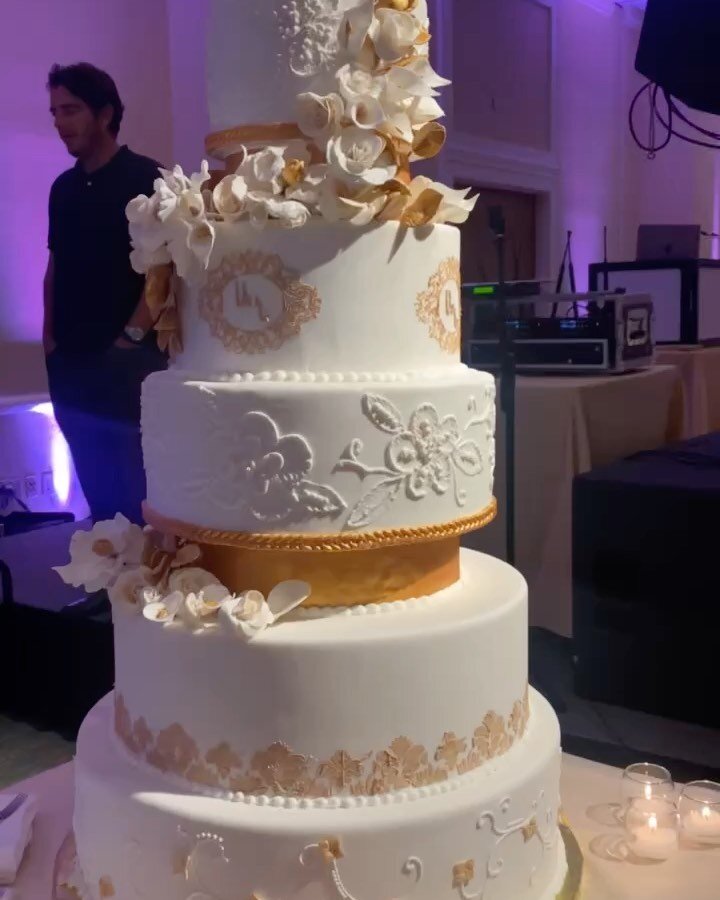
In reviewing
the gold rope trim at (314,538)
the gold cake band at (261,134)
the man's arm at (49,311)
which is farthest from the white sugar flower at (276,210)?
the man's arm at (49,311)

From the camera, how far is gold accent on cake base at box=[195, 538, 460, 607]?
1301 mm

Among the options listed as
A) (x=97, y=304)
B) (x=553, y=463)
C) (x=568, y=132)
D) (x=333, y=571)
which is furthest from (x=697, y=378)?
(x=333, y=571)

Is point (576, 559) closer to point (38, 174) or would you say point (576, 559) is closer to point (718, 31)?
point (718, 31)

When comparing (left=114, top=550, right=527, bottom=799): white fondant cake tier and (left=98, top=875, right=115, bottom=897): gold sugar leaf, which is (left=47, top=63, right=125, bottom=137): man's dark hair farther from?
(left=98, top=875, right=115, bottom=897): gold sugar leaf

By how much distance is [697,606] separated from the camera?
2717 millimetres

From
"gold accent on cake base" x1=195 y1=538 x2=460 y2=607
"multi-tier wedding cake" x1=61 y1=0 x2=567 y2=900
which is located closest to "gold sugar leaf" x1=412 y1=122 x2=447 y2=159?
"multi-tier wedding cake" x1=61 y1=0 x2=567 y2=900

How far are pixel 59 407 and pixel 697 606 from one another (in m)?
1.92

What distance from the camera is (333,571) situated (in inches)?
51.4

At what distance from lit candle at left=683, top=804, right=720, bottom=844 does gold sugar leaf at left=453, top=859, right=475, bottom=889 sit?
0.55 meters

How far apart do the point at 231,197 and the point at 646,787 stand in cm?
122

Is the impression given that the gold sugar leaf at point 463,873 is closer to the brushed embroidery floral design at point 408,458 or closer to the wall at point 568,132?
the brushed embroidery floral design at point 408,458

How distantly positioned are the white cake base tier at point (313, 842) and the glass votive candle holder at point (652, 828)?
293 millimetres

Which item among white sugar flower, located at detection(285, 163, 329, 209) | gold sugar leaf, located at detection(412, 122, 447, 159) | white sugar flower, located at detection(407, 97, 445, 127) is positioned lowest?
A: white sugar flower, located at detection(285, 163, 329, 209)

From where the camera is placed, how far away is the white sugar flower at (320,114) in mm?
1229
